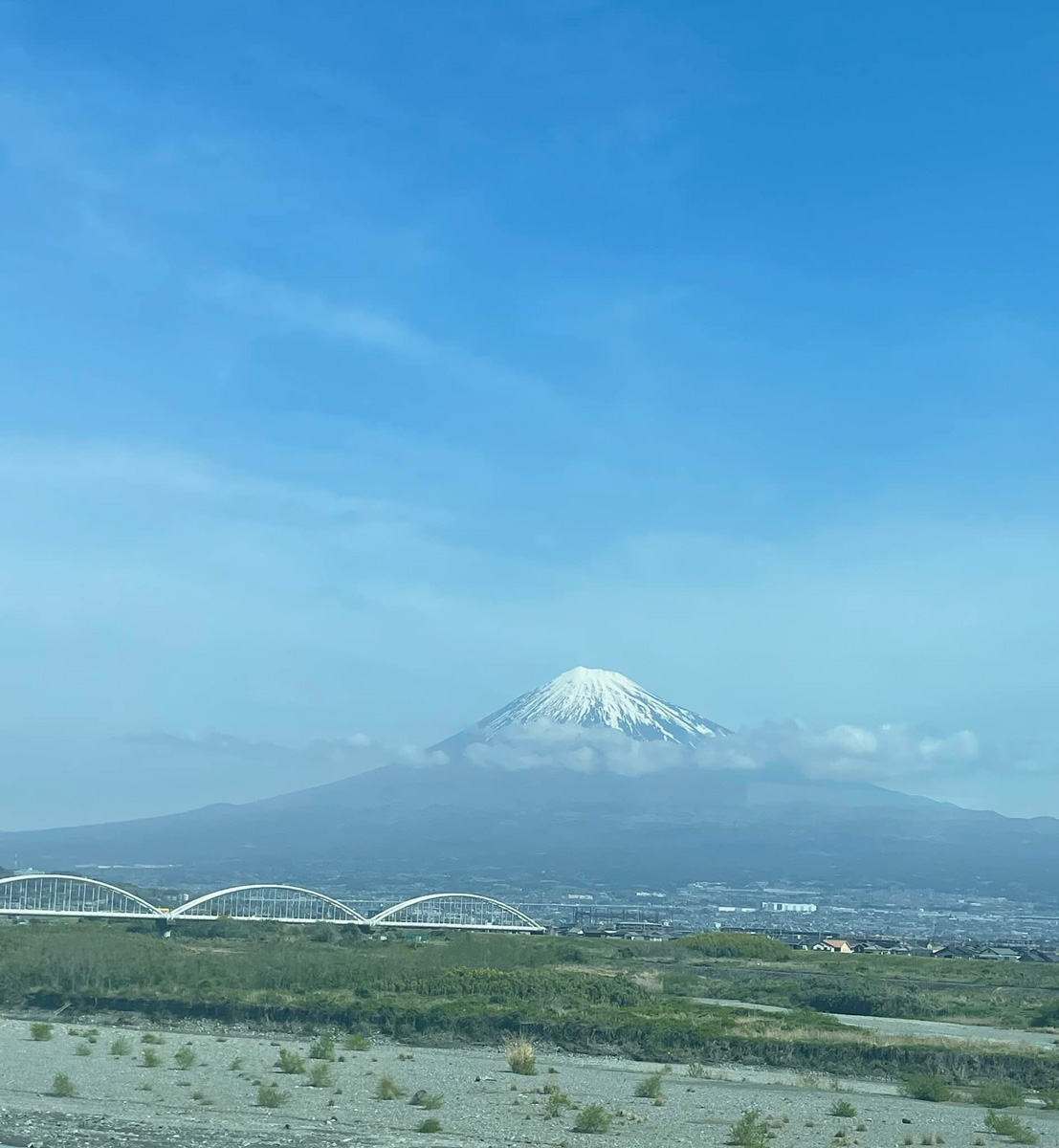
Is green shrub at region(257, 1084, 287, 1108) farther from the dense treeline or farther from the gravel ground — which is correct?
the dense treeline

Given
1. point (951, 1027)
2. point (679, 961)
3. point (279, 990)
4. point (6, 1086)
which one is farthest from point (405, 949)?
point (6, 1086)

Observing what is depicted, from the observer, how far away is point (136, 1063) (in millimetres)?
27203

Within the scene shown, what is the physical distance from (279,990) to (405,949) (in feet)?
63.5

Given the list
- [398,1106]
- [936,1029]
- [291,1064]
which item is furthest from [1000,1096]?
[936,1029]

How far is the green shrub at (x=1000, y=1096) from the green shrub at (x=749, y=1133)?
5682mm

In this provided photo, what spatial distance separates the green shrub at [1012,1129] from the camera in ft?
70.3

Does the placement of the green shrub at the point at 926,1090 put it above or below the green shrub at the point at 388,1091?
below

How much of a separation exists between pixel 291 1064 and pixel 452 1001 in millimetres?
12775

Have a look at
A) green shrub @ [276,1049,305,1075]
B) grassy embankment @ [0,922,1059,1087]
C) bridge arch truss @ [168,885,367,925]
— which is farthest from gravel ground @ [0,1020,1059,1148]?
bridge arch truss @ [168,885,367,925]

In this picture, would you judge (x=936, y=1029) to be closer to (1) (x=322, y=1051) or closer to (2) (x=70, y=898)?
(1) (x=322, y=1051)

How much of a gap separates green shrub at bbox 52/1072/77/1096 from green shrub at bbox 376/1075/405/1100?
4.94m

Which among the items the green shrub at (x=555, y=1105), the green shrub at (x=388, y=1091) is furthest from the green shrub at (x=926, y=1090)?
the green shrub at (x=388, y=1091)

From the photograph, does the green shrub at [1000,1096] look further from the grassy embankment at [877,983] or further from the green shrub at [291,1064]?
Result: the grassy embankment at [877,983]

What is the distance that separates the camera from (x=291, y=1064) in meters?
26.4
